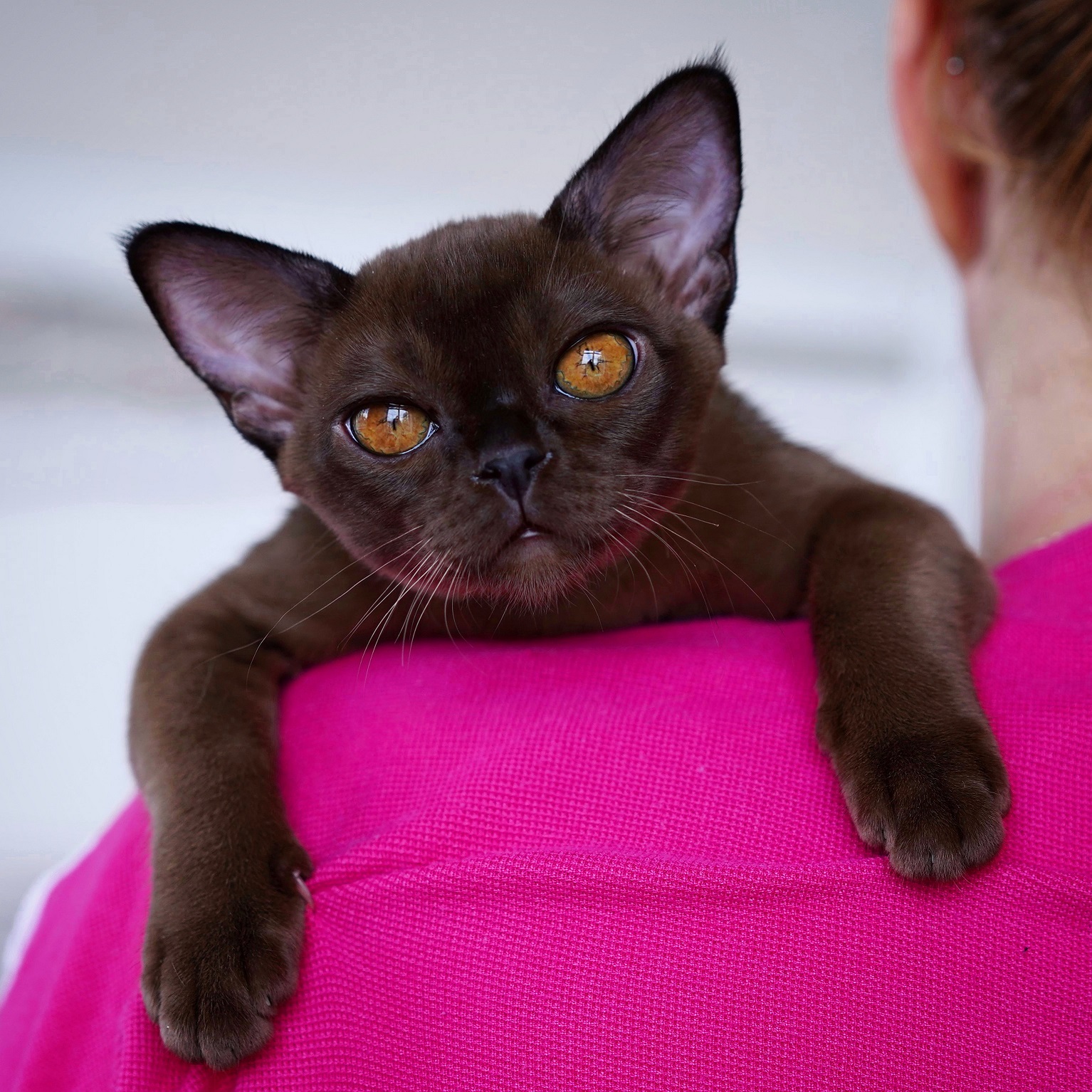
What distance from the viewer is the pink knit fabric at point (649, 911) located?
0.53 metres

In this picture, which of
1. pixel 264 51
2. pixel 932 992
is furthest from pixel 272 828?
pixel 264 51

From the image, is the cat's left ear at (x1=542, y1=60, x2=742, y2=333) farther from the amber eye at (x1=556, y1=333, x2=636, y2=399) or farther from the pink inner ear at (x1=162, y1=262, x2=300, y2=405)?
the pink inner ear at (x1=162, y1=262, x2=300, y2=405)

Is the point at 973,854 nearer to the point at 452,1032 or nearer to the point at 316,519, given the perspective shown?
the point at 452,1032

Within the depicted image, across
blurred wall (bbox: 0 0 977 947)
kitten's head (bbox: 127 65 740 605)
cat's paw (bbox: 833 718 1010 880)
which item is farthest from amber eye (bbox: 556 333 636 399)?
blurred wall (bbox: 0 0 977 947)

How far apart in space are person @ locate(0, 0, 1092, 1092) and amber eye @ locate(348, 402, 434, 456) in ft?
0.57

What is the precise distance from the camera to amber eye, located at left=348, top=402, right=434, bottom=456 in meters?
0.78

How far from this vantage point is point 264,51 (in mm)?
1620

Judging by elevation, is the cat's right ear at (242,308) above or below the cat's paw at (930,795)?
above

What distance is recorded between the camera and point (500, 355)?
0.75 meters

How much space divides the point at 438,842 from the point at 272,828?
0.16 m

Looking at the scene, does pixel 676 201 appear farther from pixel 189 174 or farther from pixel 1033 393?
pixel 189 174

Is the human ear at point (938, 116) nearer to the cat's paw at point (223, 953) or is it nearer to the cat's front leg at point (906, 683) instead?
the cat's front leg at point (906, 683)

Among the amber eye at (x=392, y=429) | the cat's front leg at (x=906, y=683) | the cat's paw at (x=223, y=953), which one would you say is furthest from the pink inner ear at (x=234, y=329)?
the cat's front leg at (x=906, y=683)

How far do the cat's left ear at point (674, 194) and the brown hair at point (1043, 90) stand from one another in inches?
10.3
